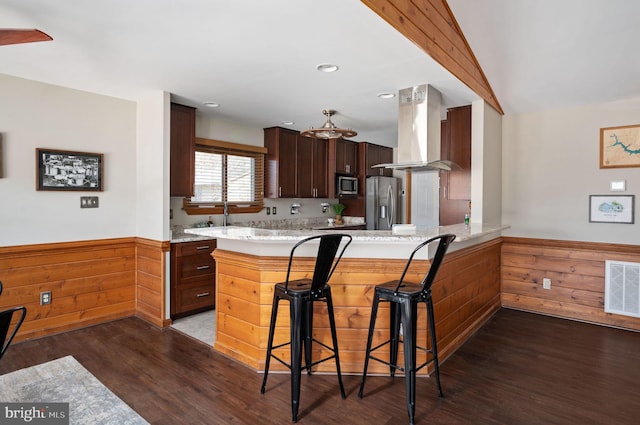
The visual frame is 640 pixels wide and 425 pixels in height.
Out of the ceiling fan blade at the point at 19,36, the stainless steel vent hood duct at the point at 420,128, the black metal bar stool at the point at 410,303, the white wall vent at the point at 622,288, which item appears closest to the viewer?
the ceiling fan blade at the point at 19,36

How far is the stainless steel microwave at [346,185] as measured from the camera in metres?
6.16

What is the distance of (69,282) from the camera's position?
12.0 ft

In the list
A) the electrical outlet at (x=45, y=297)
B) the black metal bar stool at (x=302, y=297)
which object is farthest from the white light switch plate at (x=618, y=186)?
the electrical outlet at (x=45, y=297)

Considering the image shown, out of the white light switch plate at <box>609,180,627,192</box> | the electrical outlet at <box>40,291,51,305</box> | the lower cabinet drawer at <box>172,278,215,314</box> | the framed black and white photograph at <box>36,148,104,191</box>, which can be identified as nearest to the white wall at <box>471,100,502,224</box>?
the white light switch plate at <box>609,180,627,192</box>

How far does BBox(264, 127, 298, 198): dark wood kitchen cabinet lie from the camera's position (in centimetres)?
532

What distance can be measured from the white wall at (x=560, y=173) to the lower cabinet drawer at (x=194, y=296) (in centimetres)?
357

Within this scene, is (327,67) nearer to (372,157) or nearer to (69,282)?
(69,282)

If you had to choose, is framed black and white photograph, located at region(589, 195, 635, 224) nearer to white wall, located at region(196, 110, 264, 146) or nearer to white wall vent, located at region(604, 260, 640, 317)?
white wall vent, located at region(604, 260, 640, 317)

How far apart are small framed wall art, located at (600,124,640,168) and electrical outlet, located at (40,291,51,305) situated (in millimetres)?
5705

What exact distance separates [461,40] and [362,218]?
152 inches

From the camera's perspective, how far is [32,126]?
133 inches

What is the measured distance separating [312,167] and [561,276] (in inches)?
141

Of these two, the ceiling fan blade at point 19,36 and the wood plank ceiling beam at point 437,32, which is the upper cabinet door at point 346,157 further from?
the ceiling fan blade at point 19,36

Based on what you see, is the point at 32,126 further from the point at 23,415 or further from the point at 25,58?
the point at 23,415
